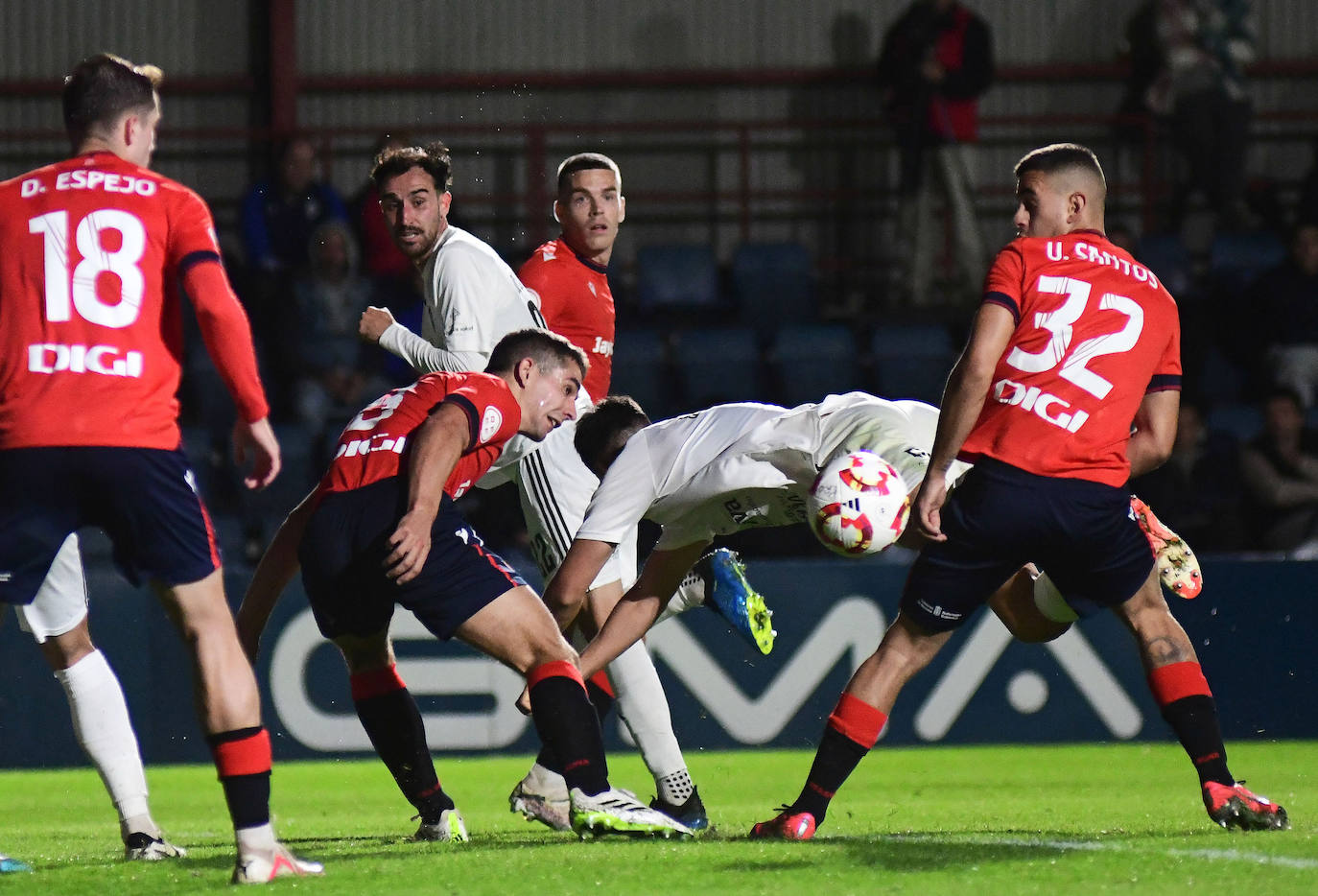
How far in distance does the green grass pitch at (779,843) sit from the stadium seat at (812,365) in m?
3.39

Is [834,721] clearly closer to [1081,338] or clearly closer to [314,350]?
[1081,338]

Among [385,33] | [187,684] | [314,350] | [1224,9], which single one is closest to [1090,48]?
[1224,9]

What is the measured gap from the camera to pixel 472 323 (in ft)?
22.0

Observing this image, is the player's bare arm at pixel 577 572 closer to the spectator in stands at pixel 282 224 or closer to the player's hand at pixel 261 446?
the player's hand at pixel 261 446

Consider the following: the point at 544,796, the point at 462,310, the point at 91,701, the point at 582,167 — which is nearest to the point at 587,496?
the point at 462,310

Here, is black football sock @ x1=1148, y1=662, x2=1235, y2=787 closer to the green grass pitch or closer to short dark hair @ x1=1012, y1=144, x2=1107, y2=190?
the green grass pitch

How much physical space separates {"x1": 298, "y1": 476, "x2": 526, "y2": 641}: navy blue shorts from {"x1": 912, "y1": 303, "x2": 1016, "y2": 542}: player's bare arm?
47.9 inches

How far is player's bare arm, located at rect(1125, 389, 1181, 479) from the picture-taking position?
5.78m

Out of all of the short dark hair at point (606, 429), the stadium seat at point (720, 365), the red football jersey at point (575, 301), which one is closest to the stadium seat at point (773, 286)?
the stadium seat at point (720, 365)

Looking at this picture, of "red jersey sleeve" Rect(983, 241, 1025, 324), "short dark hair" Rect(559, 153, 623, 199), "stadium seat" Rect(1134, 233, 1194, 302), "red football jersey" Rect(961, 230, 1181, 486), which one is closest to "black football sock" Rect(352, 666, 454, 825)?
"red football jersey" Rect(961, 230, 1181, 486)

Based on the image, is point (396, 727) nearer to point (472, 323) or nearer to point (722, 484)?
point (722, 484)

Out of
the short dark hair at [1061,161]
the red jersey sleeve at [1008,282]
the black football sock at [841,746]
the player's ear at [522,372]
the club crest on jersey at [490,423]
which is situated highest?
the short dark hair at [1061,161]

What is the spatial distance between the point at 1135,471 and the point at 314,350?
8262mm

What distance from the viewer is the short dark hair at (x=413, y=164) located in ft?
22.7
